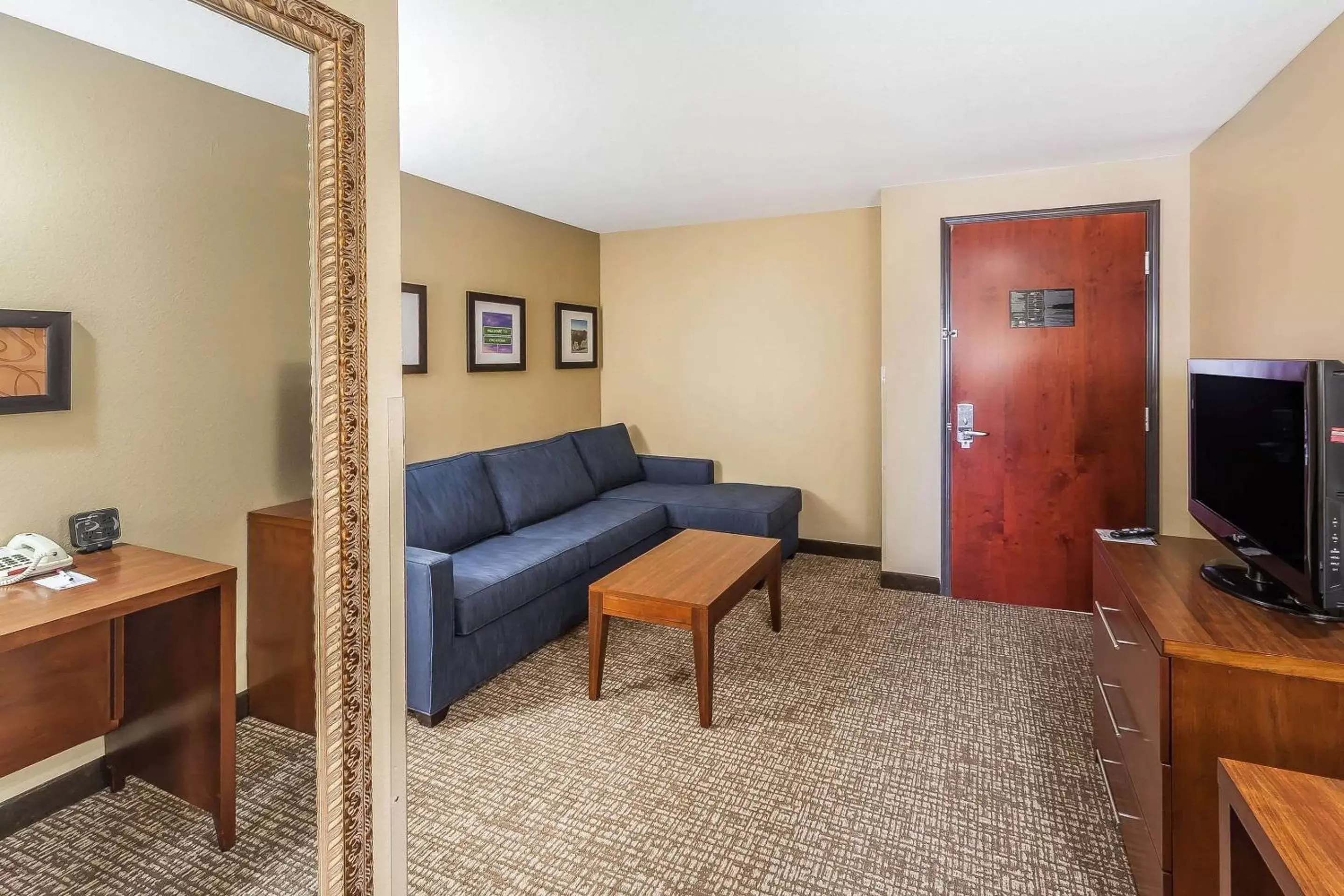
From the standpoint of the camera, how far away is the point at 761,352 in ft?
16.2

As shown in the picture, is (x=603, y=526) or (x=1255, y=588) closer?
(x=1255, y=588)

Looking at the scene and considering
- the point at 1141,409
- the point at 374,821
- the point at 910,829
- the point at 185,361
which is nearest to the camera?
the point at 185,361

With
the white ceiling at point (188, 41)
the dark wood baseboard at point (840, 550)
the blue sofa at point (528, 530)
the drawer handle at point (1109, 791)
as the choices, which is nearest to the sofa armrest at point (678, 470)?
the blue sofa at point (528, 530)

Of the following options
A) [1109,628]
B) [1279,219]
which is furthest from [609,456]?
[1279,219]

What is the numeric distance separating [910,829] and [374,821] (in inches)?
57.9

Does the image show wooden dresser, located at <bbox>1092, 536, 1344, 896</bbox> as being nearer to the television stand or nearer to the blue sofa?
the television stand

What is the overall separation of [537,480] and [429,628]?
5.29 ft

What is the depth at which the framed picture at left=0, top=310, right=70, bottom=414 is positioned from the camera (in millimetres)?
914

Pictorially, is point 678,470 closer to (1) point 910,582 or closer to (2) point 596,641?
(1) point 910,582

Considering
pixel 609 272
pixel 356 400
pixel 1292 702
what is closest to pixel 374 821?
pixel 356 400

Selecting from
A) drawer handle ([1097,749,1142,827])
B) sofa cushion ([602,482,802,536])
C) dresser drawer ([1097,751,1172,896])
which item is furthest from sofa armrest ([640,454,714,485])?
dresser drawer ([1097,751,1172,896])

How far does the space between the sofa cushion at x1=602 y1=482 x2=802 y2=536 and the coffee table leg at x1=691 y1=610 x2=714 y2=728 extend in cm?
160

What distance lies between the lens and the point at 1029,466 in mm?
3748

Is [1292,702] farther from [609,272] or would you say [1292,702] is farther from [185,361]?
[609,272]
